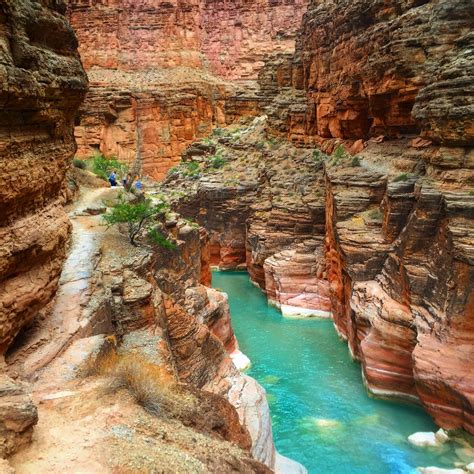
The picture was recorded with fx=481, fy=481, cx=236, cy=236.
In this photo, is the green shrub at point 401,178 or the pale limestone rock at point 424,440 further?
the green shrub at point 401,178

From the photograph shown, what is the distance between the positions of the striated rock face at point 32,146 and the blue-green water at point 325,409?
8992 mm

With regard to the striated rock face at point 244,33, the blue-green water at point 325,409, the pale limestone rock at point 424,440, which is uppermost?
the striated rock face at point 244,33

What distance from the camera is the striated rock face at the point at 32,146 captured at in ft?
19.0

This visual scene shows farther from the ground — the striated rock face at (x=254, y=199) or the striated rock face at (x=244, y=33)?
the striated rock face at (x=244, y=33)

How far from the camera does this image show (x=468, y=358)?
11945mm

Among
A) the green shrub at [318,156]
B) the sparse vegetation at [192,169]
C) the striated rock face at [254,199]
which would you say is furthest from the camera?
the sparse vegetation at [192,169]

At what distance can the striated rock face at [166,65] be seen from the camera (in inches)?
1515

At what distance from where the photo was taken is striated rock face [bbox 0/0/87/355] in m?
5.79

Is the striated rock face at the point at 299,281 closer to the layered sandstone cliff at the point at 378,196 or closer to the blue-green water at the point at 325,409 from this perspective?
the layered sandstone cliff at the point at 378,196

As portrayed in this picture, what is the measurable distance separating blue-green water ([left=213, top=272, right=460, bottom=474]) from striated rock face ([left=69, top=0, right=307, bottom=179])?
22294mm

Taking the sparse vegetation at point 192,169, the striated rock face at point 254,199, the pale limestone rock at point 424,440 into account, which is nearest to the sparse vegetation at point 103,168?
the striated rock face at point 254,199

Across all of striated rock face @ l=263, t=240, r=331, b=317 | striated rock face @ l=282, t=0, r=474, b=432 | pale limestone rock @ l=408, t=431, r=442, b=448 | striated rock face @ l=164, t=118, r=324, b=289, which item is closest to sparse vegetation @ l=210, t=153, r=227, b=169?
striated rock face @ l=164, t=118, r=324, b=289

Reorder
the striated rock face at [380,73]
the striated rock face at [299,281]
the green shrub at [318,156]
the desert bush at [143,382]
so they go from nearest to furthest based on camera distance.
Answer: the desert bush at [143,382] → the striated rock face at [380,73] → the striated rock face at [299,281] → the green shrub at [318,156]

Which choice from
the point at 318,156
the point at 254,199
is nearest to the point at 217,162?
the point at 254,199
